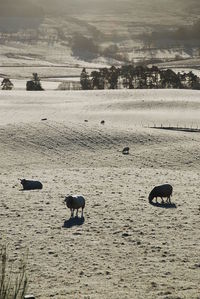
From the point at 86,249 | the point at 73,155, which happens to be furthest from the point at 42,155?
the point at 86,249

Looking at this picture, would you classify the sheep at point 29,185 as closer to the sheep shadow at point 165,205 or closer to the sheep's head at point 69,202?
the sheep's head at point 69,202

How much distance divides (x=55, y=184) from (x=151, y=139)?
1840 centimetres

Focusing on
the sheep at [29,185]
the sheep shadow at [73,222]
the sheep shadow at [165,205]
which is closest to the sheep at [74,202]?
the sheep shadow at [73,222]

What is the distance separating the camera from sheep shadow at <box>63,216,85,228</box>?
2022 centimetres

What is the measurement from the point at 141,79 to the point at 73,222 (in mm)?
79755

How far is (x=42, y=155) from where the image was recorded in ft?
131

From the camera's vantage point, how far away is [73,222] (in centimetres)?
2061

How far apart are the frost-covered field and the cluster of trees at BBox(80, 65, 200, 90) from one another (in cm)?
5056

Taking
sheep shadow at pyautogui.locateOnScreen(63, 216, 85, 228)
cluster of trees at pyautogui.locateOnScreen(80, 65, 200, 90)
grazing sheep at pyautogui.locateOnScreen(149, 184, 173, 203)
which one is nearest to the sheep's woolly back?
sheep shadow at pyautogui.locateOnScreen(63, 216, 85, 228)

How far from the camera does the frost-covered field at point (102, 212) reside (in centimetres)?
1542

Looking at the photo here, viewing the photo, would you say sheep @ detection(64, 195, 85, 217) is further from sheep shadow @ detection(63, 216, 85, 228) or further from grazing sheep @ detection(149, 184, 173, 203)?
grazing sheep @ detection(149, 184, 173, 203)

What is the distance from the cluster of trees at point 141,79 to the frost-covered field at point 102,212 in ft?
166

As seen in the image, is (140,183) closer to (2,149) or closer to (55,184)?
(55,184)

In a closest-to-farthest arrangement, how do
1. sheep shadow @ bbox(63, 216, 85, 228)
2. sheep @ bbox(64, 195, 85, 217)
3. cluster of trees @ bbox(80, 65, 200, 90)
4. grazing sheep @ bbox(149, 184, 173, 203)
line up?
1. sheep shadow @ bbox(63, 216, 85, 228)
2. sheep @ bbox(64, 195, 85, 217)
3. grazing sheep @ bbox(149, 184, 173, 203)
4. cluster of trees @ bbox(80, 65, 200, 90)
